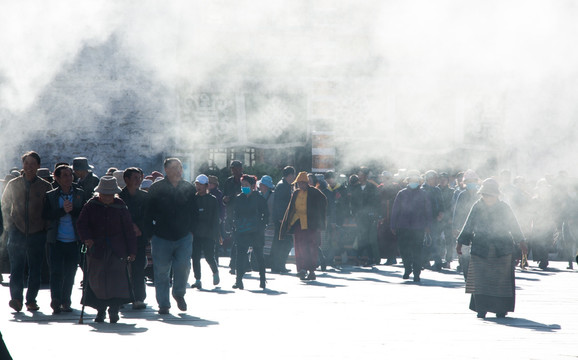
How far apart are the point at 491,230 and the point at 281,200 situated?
657 centimetres

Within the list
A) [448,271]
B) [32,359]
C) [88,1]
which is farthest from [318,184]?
[32,359]

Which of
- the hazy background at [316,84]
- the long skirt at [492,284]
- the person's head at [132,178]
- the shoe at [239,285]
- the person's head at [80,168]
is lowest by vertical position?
the shoe at [239,285]

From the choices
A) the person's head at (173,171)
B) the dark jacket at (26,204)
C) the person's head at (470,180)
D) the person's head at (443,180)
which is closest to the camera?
the dark jacket at (26,204)

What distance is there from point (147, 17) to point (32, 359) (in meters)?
13.7

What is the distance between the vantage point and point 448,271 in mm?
19938

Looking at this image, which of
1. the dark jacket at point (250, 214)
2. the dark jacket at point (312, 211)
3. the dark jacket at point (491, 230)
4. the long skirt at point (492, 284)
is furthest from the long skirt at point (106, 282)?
the dark jacket at point (312, 211)

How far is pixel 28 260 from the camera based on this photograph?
12180mm

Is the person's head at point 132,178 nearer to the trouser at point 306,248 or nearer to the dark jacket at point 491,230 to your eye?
the dark jacket at point 491,230

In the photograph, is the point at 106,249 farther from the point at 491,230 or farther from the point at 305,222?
the point at 305,222

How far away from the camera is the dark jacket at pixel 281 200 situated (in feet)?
60.4

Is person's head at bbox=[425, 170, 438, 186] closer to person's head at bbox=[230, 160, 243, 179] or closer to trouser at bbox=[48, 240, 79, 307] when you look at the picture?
person's head at bbox=[230, 160, 243, 179]

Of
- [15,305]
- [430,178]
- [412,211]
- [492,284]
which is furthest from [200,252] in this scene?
[430,178]

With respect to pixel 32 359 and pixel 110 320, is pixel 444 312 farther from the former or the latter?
pixel 32 359

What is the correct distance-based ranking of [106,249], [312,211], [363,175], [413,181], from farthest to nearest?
[363,175] < [413,181] < [312,211] < [106,249]
